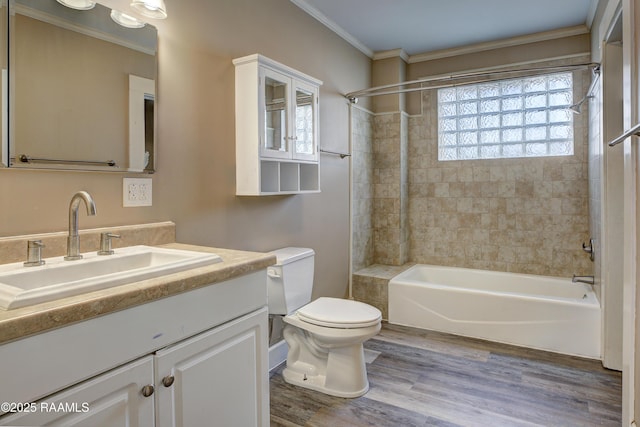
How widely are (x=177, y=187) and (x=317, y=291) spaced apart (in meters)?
1.52

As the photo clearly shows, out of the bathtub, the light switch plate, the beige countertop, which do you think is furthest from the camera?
the bathtub

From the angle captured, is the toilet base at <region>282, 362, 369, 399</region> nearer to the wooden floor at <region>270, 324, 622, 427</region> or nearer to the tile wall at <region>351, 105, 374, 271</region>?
the wooden floor at <region>270, 324, 622, 427</region>

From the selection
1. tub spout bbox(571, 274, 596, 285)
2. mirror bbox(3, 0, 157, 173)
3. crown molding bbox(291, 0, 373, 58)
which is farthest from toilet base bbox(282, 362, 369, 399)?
crown molding bbox(291, 0, 373, 58)

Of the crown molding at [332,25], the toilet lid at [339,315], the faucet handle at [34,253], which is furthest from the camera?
the crown molding at [332,25]

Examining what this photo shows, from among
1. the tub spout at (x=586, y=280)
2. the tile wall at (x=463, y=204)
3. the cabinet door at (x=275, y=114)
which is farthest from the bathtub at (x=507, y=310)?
the cabinet door at (x=275, y=114)

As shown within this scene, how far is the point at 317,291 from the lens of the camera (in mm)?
3014

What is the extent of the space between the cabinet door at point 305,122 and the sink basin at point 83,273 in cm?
114

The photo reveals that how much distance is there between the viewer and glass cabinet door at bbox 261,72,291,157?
216cm

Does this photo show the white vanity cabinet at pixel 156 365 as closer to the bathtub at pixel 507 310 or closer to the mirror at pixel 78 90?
the mirror at pixel 78 90

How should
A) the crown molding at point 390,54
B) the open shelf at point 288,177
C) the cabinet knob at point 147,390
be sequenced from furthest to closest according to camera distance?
the crown molding at point 390,54
the open shelf at point 288,177
the cabinet knob at point 147,390

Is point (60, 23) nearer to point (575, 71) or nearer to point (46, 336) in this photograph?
point (46, 336)

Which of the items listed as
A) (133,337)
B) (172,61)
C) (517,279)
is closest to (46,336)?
(133,337)

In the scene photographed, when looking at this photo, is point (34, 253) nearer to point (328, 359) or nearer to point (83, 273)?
point (83, 273)

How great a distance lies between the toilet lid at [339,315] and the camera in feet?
6.90
